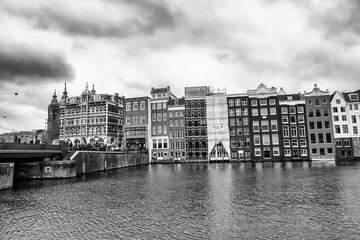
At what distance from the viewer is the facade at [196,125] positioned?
306 ft

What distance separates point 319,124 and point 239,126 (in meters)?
25.7

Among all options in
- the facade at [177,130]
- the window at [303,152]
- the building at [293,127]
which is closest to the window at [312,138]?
the building at [293,127]

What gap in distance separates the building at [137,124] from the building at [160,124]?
2.10 meters

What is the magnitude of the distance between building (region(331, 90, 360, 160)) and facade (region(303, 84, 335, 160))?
6.73ft

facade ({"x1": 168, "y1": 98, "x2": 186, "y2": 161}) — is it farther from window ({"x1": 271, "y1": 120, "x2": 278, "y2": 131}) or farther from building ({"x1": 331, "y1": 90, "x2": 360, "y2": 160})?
building ({"x1": 331, "y1": 90, "x2": 360, "y2": 160})

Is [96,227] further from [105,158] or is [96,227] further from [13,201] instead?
[105,158]

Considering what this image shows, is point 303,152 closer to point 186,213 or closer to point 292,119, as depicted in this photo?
point 292,119

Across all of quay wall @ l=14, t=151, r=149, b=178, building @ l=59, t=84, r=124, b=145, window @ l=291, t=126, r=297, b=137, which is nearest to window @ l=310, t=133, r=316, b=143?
window @ l=291, t=126, r=297, b=137

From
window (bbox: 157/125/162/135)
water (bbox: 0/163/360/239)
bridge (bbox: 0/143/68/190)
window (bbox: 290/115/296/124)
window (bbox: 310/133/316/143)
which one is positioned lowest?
water (bbox: 0/163/360/239)

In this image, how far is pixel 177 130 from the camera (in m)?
95.4

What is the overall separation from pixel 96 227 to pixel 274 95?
276 feet

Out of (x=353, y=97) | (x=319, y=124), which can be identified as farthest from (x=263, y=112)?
(x=353, y=97)

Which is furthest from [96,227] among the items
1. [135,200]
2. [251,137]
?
[251,137]

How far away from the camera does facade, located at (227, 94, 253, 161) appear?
90.5 m
